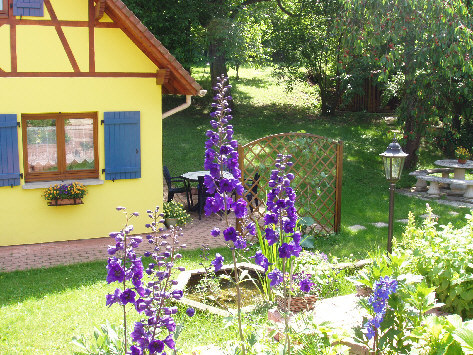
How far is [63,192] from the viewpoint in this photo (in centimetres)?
962

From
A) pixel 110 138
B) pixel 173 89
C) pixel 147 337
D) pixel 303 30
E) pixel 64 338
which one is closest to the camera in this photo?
pixel 147 337

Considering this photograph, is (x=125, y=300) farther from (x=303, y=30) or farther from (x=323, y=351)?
(x=303, y=30)

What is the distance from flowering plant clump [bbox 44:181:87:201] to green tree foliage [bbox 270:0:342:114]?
36.9 ft

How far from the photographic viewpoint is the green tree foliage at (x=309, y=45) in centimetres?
1942

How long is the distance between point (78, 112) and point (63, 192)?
4.49 ft

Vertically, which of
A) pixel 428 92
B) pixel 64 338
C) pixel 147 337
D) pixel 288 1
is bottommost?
pixel 64 338

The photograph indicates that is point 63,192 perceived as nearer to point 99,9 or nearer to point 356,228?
point 99,9

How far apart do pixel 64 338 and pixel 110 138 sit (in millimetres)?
4507

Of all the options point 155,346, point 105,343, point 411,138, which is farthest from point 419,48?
point 155,346

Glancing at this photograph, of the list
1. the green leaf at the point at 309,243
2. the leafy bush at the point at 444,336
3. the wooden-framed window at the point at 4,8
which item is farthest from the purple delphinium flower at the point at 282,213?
the wooden-framed window at the point at 4,8

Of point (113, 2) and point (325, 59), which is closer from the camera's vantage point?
point (113, 2)

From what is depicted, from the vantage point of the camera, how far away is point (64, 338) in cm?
612

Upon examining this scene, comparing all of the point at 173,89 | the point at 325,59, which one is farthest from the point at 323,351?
the point at 325,59

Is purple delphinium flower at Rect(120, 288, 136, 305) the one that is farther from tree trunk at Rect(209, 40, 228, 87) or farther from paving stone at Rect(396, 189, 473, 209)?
tree trunk at Rect(209, 40, 228, 87)
